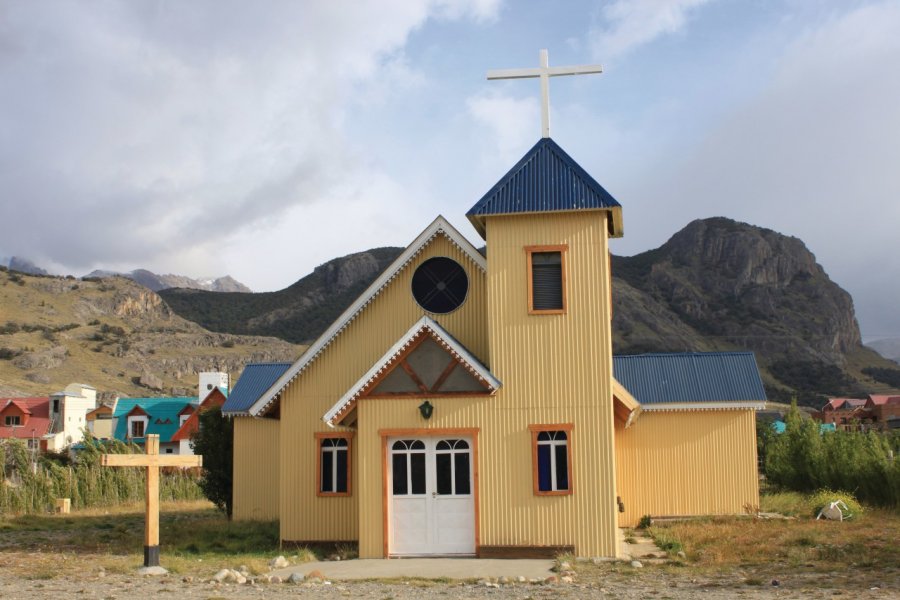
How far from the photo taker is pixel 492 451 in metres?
19.2

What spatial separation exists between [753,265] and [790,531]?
12605cm

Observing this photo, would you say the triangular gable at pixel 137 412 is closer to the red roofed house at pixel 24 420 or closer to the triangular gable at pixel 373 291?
the red roofed house at pixel 24 420

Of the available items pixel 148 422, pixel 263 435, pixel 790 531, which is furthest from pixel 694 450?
pixel 148 422

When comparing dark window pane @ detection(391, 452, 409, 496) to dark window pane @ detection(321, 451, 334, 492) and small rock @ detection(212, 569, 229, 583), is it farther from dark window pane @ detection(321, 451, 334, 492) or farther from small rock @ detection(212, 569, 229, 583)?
small rock @ detection(212, 569, 229, 583)

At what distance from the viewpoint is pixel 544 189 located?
1989cm

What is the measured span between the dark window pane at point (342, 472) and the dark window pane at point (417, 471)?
268 cm

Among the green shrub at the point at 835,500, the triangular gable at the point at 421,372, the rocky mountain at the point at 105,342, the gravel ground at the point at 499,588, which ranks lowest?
the gravel ground at the point at 499,588

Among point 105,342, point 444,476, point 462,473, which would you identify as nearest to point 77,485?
point 444,476

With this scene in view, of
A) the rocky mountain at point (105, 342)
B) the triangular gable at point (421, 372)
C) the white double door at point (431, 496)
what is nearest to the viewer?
the white double door at point (431, 496)

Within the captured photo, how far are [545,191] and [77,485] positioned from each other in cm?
2186

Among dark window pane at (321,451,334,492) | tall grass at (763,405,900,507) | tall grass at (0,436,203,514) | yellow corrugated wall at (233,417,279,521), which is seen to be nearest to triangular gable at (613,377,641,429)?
dark window pane at (321,451,334,492)

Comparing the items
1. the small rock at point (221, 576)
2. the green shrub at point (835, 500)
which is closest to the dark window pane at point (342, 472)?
the small rock at point (221, 576)

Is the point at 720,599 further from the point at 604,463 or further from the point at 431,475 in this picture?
the point at 431,475

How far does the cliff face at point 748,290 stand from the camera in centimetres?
12838
